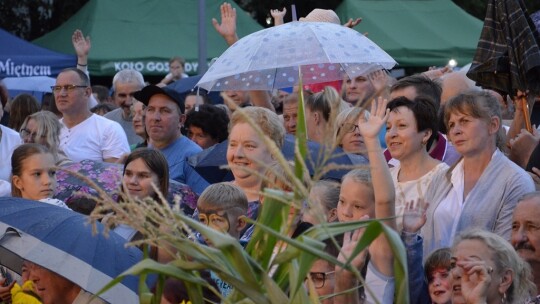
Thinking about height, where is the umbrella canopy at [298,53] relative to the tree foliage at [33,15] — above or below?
above

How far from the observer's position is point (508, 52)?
679cm

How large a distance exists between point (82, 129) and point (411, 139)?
13.3 ft

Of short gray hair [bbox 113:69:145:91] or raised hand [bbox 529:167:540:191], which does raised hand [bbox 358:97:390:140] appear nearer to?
raised hand [bbox 529:167:540:191]

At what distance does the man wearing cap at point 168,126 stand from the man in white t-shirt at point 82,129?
585 millimetres

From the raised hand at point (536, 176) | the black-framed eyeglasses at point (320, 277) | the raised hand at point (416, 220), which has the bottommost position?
the black-framed eyeglasses at point (320, 277)

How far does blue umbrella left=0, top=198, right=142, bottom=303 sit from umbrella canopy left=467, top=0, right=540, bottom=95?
125 inches

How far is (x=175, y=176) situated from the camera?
25.9ft

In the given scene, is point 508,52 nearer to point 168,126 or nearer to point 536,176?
point 536,176

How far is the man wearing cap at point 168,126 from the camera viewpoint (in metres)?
8.06

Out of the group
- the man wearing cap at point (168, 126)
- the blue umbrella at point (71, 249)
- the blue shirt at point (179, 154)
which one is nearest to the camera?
the blue umbrella at point (71, 249)

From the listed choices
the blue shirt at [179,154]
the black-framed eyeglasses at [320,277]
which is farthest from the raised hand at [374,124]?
the blue shirt at [179,154]

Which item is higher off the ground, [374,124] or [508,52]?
[508,52]

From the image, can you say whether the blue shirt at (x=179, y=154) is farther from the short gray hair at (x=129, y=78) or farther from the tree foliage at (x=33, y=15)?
the tree foliage at (x=33, y=15)

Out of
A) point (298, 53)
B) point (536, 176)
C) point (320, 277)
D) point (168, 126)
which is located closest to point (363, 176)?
point (320, 277)
